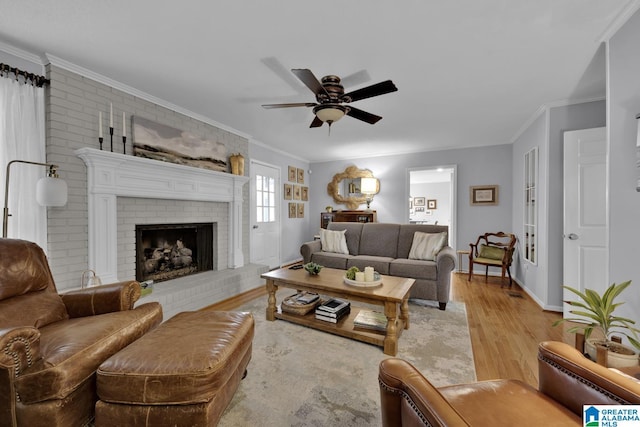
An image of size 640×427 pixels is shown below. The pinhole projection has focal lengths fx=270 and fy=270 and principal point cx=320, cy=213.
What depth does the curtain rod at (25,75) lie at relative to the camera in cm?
211

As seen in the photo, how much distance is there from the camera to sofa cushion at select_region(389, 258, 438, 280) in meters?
3.26

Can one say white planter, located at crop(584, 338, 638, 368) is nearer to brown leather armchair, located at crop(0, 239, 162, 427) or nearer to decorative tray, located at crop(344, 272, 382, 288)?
decorative tray, located at crop(344, 272, 382, 288)

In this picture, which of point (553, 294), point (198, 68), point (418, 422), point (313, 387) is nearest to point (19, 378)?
point (313, 387)

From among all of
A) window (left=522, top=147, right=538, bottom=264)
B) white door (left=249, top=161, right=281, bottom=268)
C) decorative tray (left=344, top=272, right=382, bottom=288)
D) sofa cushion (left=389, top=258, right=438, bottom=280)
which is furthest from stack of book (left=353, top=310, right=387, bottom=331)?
white door (left=249, top=161, right=281, bottom=268)

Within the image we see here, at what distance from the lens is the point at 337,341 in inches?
92.7

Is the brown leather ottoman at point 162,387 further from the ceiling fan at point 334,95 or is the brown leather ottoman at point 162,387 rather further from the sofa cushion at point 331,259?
the sofa cushion at point 331,259

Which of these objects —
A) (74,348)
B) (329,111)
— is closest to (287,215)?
(329,111)

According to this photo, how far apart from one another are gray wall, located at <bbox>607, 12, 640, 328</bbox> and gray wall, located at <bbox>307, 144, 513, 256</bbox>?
315 centimetres

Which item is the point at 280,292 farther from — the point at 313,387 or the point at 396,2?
the point at 396,2

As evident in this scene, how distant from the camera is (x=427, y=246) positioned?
3643 millimetres

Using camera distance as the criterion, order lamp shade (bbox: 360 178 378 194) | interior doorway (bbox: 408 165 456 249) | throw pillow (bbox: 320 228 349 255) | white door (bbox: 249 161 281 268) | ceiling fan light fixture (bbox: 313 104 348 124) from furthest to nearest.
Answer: interior doorway (bbox: 408 165 456 249) < lamp shade (bbox: 360 178 378 194) < white door (bbox: 249 161 281 268) < throw pillow (bbox: 320 228 349 255) < ceiling fan light fixture (bbox: 313 104 348 124)

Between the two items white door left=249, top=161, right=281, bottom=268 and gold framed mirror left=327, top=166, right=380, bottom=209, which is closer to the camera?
white door left=249, top=161, right=281, bottom=268

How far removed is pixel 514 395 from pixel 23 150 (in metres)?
3.59

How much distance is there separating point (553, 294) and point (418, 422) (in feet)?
11.3
